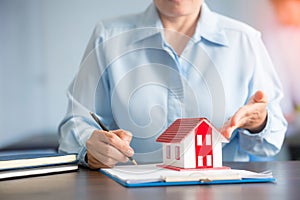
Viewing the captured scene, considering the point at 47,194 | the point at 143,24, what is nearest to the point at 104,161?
the point at 47,194

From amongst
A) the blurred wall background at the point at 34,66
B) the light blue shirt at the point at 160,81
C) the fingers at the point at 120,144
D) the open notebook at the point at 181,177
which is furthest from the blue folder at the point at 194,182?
the blurred wall background at the point at 34,66

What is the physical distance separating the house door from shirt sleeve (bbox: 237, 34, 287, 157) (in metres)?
0.30

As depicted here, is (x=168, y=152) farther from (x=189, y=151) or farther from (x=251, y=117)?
(x=251, y=117)

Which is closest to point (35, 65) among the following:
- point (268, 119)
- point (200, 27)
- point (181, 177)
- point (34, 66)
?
point (34, 66)

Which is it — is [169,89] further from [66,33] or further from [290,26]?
[290,26]

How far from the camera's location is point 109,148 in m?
1.08

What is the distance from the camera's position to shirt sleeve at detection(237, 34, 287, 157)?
137 centimetres

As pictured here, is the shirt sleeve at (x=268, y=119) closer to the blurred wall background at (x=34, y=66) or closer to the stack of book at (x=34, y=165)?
the stack of book at (x=34, y=165)

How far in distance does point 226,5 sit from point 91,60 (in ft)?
4.01

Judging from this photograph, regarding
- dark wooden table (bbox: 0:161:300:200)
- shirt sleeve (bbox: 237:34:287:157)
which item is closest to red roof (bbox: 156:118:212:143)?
dark wooden table (bbox: 0:161:300:200)

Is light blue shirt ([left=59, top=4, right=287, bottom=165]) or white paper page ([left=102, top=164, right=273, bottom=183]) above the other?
light blue shirt ([left=59, top=4, right=287, bottom=165])

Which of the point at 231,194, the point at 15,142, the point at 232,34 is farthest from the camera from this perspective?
the point at 15,142

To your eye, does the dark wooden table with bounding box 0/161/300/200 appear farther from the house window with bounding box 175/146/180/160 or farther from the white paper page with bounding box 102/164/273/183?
the house window with bounding box 175/146/180/160

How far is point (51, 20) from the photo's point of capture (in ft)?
7.65
